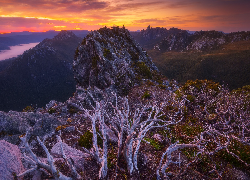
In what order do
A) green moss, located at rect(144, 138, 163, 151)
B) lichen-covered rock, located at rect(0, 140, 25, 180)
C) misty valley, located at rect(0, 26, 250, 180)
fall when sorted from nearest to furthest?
lichen-covered rock, located at rect(0, 140, 25, 180) → misty valley, located at rect(0, 26, 250, 180) → green moss, located at rect(144, 138, 163, 151)

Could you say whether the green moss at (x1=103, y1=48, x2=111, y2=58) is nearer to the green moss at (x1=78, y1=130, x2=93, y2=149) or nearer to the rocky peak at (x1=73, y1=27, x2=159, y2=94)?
the rocky peak at (x1=73, y1=27, x2=159, y2=94)

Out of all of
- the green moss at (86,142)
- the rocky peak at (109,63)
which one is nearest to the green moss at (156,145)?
the green moss at (86,142)

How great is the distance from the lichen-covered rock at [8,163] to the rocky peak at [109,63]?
51.9 feet

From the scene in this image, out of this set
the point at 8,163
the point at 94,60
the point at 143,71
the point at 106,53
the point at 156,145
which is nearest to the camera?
the point at 8,163

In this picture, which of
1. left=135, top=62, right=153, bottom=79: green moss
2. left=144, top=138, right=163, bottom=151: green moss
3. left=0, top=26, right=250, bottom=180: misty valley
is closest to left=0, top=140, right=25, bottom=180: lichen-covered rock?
left=0, top=26, right=250, bottom=180: misty valley

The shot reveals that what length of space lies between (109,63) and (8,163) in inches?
863

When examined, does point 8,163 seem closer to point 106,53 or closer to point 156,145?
point 156,145

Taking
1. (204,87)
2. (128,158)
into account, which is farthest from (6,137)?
(204,87)

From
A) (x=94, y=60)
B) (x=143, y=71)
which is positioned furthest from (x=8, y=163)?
(x=143, y=71)

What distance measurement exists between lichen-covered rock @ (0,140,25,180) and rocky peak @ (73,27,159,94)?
1583 centimetres

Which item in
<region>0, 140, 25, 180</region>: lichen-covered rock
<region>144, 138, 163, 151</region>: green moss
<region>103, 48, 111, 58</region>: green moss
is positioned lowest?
<region>144, 138, 163, 151</region>: green moss

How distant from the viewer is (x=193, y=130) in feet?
31.6

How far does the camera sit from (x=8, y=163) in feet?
17.1

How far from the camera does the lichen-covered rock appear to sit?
15.8 ft
